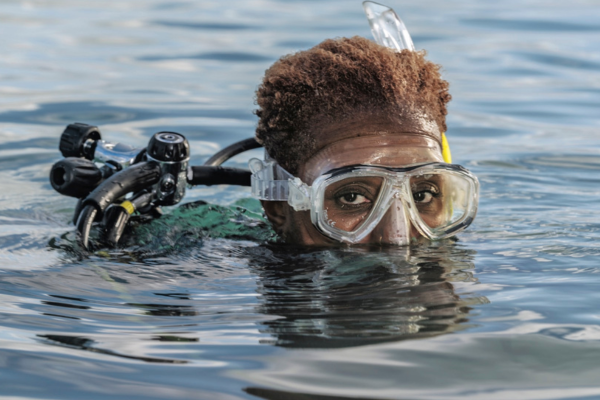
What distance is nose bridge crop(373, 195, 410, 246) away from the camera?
365cm

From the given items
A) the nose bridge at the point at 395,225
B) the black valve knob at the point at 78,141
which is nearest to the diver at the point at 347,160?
the nose bridge at the point at 395,225

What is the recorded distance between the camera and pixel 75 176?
408 cm

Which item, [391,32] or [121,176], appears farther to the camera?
[391,32]

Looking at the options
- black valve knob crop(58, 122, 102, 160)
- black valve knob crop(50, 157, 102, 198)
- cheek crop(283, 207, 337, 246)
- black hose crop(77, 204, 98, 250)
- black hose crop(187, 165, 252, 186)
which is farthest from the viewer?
black valve knob crop(58, 122, 102, 160)

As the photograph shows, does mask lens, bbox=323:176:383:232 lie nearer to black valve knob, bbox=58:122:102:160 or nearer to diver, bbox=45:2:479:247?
diver, bbox=45:2:479:247

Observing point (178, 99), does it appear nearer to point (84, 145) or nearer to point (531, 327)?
point (84, 145)

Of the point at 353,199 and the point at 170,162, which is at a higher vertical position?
the point at 170,162

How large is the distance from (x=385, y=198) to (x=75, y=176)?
1.46 metres

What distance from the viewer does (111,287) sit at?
11.1 ft

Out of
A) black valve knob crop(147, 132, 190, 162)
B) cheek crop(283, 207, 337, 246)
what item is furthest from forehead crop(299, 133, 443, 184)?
black valve knob crop(147, 132, 190, 162)

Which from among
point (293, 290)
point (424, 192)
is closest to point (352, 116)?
point (424, 192)

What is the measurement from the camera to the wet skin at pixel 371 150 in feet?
12.1

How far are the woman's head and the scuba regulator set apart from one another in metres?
0.53

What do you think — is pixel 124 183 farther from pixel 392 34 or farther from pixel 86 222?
pixel 392 34
